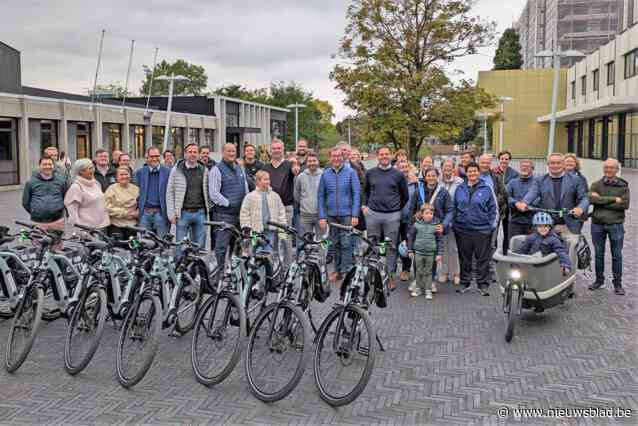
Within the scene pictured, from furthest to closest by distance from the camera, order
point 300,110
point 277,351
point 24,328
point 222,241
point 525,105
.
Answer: point 300,110, point 525,105, point 222,241, point 24,328, point 277,351

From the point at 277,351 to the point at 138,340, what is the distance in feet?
3.81

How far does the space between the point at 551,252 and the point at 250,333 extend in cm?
398

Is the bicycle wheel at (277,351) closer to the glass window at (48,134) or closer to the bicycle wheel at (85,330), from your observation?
the bicycle wheel at (85,330)

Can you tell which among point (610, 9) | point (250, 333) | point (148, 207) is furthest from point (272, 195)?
point (610, 9)

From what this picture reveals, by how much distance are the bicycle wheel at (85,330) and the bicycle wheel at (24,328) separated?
0.30 meters

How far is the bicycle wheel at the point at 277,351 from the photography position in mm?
5000

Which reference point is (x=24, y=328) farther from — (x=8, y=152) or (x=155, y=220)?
(x=8, y=152)

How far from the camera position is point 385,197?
929 centimetres

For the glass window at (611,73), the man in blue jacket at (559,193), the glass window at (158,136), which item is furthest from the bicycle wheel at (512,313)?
the glass window at (158,136)

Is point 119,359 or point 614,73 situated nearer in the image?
point 119,359

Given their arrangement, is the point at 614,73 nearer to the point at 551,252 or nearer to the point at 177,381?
the point at 551,252

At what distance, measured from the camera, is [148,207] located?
29.2 ft

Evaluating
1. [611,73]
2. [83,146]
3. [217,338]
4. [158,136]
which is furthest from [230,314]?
[611,73]

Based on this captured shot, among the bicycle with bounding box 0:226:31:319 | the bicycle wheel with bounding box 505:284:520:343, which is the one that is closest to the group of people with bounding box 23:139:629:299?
the bicycle with bounding box 0:226:31:319
